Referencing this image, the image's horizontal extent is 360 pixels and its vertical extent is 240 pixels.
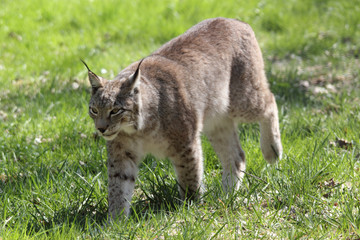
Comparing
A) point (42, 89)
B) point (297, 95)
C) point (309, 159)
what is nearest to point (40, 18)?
point (42, 89)

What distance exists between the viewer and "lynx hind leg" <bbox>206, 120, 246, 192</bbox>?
15.1ft

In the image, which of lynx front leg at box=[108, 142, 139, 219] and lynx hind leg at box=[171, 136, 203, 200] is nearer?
lynx front leg at box=[108, 142, 139, 219]

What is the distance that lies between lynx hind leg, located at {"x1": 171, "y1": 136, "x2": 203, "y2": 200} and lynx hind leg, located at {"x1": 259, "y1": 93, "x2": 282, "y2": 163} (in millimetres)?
806

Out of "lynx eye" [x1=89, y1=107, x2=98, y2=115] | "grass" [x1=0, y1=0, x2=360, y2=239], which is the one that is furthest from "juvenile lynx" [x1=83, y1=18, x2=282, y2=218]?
"grass" [x1=0, y1=0, x2=360, y2=239]

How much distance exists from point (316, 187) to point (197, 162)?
887 mm

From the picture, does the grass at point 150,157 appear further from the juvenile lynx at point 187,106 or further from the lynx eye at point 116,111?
the lynx eye at point 116,111

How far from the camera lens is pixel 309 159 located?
4.24 metres

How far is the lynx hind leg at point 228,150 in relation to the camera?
459 cm

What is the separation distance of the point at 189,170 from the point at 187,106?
474mm

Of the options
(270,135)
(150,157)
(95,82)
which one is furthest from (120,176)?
(270,135)

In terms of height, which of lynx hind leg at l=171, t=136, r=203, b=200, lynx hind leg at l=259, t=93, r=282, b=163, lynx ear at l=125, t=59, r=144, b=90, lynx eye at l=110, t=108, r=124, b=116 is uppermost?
lynx ear at l=125, t=59, r=144, b=90

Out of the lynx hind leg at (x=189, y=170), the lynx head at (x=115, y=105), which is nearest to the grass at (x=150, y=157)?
the lynx hind leg at (x=189, y=170)

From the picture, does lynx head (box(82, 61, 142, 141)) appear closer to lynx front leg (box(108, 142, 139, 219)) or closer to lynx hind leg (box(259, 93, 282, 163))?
lynx front leg (box(108, 142, 139, 219))

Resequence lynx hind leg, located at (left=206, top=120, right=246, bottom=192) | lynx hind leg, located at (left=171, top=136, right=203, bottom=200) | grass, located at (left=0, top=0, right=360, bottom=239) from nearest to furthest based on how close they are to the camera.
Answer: grass, located at (left=0, top=0, right=360, bottom=239) < lynx hind leg, located at (left=171, top=136, right=203, bottom=200) < lynx hind leg, located at (left=206, top=120, right=246, bottom=192)
